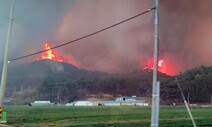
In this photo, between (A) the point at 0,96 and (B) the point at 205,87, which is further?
(B) the point at 205,87

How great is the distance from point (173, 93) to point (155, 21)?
168403 millimetres

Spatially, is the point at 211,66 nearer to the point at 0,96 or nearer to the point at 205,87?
the point at 205,87

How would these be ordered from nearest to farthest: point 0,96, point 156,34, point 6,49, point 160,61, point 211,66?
1. point 156,34
2. point 160,61
3. point 0,96
4. point 6,49
5. point 211,66

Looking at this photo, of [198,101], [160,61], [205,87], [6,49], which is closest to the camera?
[160,61]

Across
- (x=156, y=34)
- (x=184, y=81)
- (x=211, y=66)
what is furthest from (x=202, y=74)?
(x=156, y=34)

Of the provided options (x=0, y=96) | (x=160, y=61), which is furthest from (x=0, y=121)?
(x=160, y=61)

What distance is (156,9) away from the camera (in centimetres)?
1249

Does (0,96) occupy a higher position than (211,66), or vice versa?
(211,66)

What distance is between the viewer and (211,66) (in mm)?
194000

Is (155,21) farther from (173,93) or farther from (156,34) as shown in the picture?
(173,93)

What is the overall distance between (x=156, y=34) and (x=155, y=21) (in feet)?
1.74

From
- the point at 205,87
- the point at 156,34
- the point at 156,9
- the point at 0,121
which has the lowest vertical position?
the point at 0,121

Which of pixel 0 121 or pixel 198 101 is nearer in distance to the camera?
pixel 0 121

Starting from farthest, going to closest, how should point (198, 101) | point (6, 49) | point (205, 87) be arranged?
point (205, 87), point (198, 101), point (6, 49)
